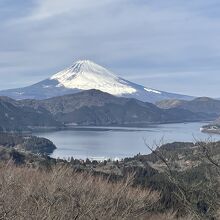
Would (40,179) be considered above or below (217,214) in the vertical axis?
below

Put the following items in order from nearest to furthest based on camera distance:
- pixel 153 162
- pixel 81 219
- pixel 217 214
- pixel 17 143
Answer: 1. pixel 217 214
2. pixel 81 219
3. pixel 153 162
4. pixel 17 143

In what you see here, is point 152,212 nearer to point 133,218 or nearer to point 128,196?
point 128,196

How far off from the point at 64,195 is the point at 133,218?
4.41 m

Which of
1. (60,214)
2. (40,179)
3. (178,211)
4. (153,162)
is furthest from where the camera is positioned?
(153,162)

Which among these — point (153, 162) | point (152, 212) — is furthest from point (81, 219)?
point (153, 162)

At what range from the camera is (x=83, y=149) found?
15812 cm

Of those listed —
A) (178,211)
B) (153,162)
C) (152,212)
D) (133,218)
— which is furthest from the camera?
(153,162)

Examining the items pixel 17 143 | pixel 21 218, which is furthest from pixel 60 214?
pixel 17 143

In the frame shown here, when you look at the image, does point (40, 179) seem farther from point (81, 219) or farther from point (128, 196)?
point (81, 219)

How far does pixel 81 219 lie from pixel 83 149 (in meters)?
141

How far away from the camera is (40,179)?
28203 millimetres

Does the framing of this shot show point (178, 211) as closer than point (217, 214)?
No

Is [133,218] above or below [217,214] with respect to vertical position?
below

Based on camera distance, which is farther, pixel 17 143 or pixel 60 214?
pixel 17 143
